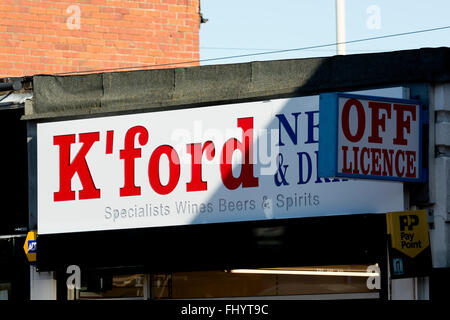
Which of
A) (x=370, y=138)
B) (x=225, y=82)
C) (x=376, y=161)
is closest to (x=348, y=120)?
(x=370, y=138)

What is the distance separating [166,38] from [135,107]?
18.9 feet

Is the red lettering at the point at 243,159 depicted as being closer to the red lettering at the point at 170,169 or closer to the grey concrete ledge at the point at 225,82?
the grey concrete ledge at the point at 225,82

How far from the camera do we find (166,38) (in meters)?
22.1

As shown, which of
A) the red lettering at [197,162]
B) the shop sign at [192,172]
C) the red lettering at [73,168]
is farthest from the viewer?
the red lettering at [73,168]

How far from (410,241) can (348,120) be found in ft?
5.96

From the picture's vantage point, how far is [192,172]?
16.1 m

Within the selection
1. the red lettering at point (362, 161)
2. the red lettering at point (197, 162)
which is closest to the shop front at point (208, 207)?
the red lettering at point (197, 162)

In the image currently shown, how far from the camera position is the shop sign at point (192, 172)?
15.3 m

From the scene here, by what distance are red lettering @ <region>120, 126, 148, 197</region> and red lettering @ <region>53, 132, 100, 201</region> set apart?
487 millimetres

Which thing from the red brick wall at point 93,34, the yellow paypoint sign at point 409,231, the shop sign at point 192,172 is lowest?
the yellow paypoint sign at point 409,231

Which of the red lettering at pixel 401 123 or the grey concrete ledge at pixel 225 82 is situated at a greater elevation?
the grey concrete ledge at pixel 225 82

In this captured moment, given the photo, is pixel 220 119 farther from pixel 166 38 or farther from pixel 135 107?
pixel 166 38

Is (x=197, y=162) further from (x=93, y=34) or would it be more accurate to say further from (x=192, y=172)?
(x=93, y=34)

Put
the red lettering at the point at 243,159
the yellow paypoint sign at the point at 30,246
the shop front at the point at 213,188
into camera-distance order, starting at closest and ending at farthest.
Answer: the shop front at the point at 213,188 < the red lettering at the point at 243,159 < the yellow paypoint sign at the point at 30,246
